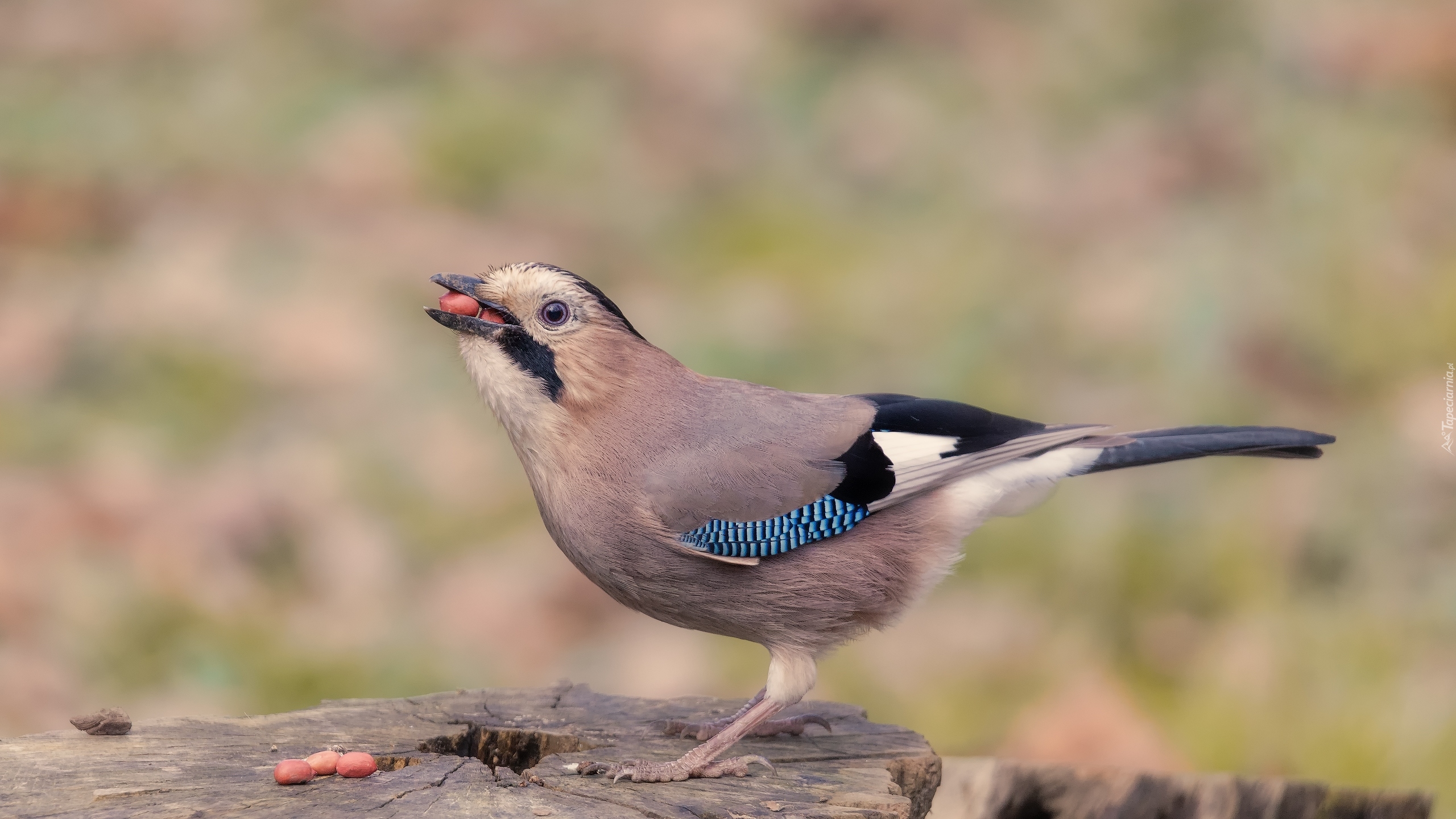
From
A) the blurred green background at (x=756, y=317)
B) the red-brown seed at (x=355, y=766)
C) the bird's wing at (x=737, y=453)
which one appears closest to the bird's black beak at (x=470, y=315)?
the blurred green background at (x=756, y=317)

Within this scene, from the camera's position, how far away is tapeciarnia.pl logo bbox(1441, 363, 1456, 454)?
18.6 ft

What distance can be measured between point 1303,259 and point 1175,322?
0.87 m

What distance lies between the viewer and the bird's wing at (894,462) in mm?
3117

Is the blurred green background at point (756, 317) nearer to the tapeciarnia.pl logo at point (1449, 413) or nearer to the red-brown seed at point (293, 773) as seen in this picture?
the tapeciarnia.pl logo at point (1449, 413)

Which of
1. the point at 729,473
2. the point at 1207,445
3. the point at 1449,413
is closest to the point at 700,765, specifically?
the point at 729,473

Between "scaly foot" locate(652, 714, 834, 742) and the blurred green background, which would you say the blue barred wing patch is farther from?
the blurred green background

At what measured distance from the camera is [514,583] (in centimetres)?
568

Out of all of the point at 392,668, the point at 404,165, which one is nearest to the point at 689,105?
the point at 404,165

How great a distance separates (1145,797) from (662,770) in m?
1.38

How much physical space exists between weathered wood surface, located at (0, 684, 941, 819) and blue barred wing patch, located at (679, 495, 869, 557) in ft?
1.53

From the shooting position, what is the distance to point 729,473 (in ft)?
10.4

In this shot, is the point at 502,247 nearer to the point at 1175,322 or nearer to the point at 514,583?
the point at 514,583

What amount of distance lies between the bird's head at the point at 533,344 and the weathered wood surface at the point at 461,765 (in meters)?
0.71

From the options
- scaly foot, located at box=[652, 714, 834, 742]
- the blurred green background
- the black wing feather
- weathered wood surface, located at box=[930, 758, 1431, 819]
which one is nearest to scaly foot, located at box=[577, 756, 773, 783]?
scaly foot, located at box=[652, 714, 834, 742]
